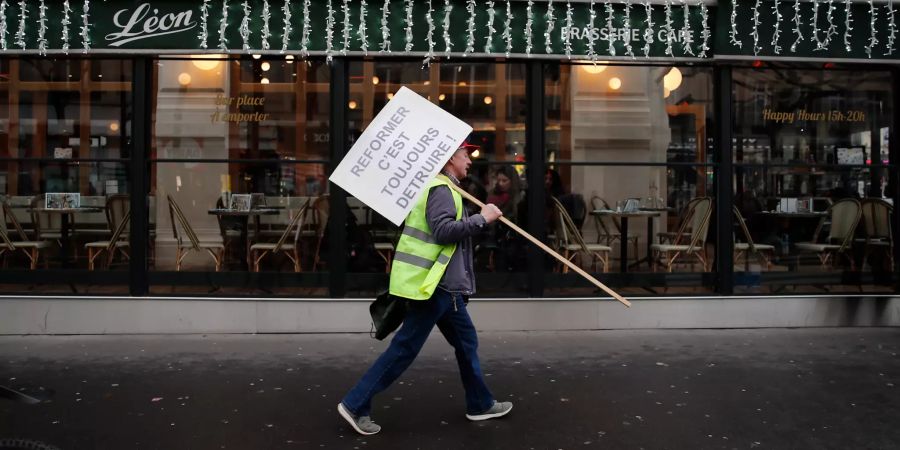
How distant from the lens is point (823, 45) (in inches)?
337

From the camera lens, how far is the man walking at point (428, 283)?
5.08 meters

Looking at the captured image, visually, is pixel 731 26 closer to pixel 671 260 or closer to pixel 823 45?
pixel 823 45

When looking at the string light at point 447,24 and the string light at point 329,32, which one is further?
the string light at point 447,24

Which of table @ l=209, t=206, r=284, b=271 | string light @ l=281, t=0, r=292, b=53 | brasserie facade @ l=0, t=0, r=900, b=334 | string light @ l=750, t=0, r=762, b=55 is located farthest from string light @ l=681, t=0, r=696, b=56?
table @ l=209, t=206, r=284, b=271

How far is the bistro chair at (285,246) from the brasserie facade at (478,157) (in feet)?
0.08

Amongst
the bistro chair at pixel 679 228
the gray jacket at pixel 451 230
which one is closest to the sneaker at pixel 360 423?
the gray jacket at pixel 451 230

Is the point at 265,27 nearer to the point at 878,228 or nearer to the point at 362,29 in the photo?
the point at 362,29

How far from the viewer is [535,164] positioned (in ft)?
29.1

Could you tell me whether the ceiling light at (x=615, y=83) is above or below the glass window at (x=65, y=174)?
A: above

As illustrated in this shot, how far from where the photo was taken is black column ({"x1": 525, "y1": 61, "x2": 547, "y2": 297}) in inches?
348

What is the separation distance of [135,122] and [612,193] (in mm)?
5543

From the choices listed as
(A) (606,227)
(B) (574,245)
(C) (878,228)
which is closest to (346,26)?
(B) (574,245)

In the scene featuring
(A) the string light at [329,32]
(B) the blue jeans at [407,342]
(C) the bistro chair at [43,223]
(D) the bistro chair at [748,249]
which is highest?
(A) the string light at [329,32]

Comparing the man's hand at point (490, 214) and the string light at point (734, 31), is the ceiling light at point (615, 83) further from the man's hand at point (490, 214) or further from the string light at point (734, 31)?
the man's hand at point (490, 214)
